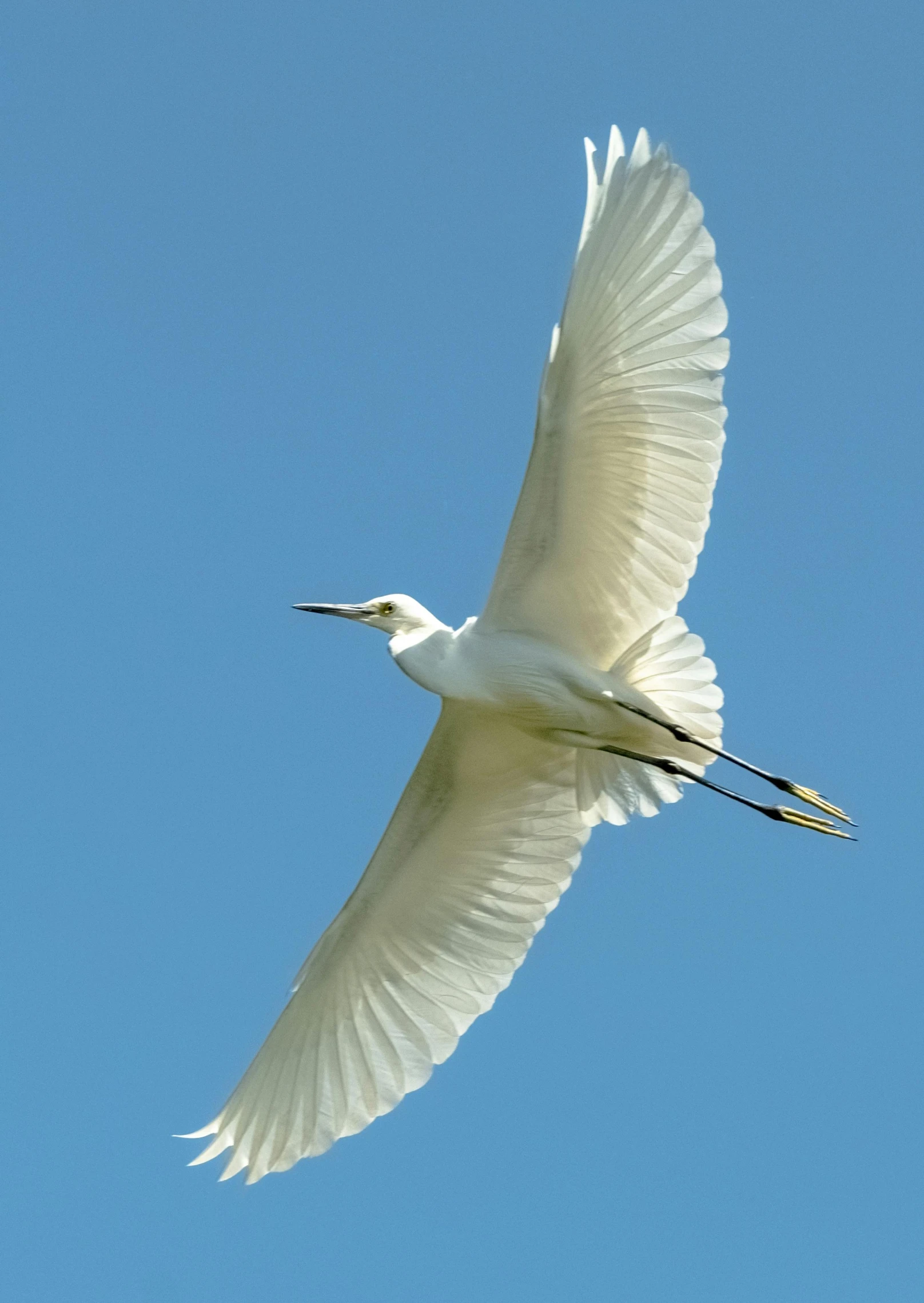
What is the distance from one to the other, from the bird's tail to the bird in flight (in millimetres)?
12

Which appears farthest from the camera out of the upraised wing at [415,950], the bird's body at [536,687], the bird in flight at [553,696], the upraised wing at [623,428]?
the upraised wing at [415,950]

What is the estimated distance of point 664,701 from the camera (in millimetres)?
10727

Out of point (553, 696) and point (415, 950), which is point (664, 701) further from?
point (415, 950)

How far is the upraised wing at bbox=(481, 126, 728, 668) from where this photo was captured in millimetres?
9414

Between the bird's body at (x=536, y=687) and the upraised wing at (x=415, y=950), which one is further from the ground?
the bird's body at (x=536, y=687)

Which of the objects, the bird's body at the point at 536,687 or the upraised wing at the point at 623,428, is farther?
the bird's body at the point at 536,687

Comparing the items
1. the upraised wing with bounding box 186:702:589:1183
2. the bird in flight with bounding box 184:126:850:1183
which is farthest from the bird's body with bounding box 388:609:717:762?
the upraised wing with bounding box 186:702:589:1183

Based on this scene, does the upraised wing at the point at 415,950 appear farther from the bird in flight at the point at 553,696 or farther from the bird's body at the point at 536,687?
the bird's body at the point at 536,687

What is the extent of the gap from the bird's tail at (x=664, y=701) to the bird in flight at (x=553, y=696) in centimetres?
1

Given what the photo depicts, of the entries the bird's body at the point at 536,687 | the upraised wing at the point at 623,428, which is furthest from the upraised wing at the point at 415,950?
the upraised wing at the point at 623,428

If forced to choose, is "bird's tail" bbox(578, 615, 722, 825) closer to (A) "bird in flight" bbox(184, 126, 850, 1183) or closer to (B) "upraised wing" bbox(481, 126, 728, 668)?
(A) "bird in flight" bbox(184, 126, 850, 1183)

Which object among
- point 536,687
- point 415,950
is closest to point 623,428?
point 536,687

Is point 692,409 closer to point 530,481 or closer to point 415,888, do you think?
point 530,481

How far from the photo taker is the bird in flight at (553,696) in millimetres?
9648
